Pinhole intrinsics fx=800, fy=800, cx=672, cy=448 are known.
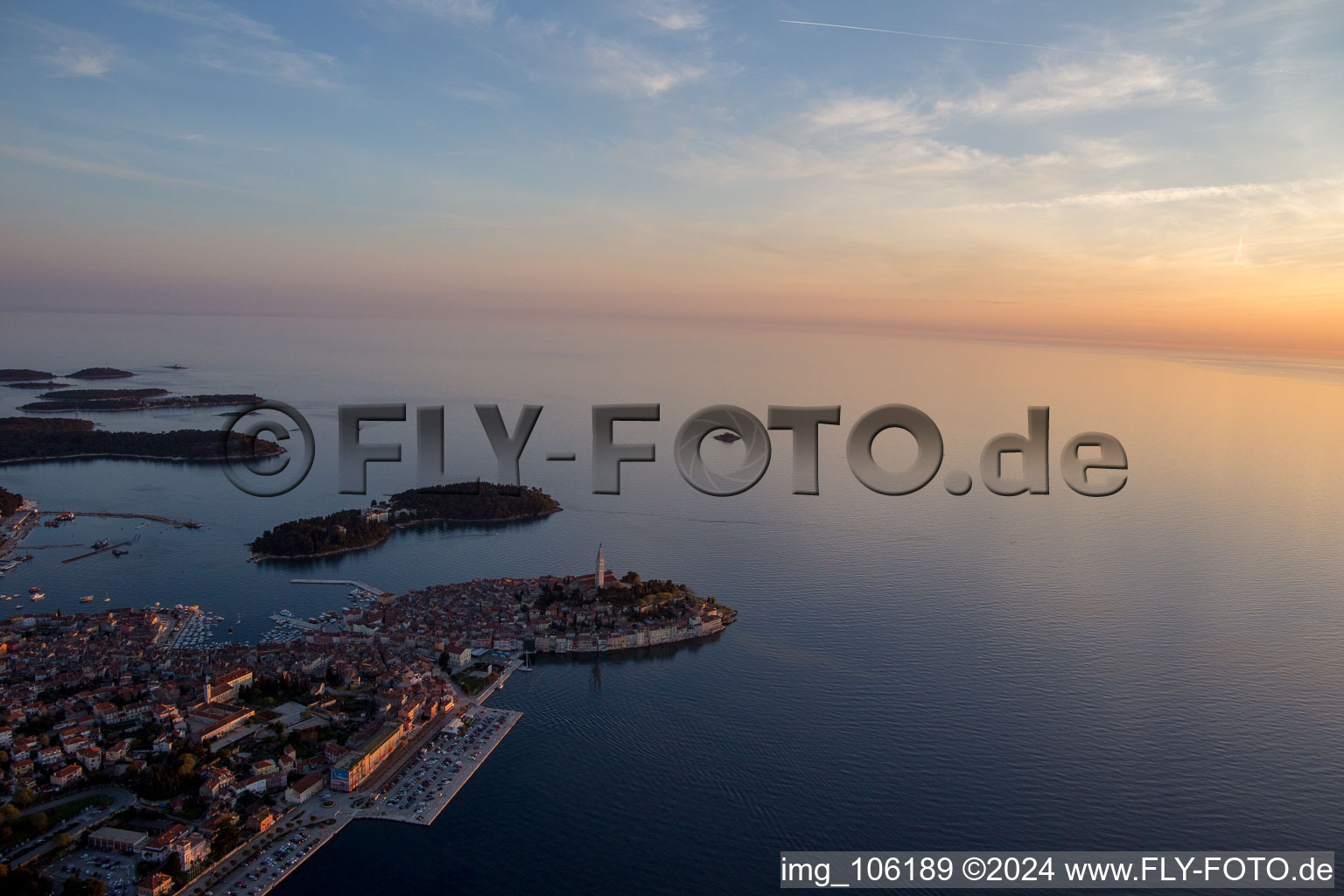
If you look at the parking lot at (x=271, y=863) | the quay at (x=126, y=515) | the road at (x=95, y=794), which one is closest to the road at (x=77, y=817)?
the road at (x=95, y=794)

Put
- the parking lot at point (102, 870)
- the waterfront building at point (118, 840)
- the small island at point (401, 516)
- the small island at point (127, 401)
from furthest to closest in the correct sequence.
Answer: the small island at point (127, 401)
the small island at point (401, 516)
the waterfront building at point (118, 840)
the parking lot at point (102, 870)

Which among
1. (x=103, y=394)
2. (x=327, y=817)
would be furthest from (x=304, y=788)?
(x=103, y=394)

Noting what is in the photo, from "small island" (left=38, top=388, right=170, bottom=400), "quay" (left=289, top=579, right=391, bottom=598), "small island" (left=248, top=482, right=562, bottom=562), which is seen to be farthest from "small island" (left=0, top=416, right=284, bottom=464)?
"quay" (left=289, top=579, right=391, bottom=598)

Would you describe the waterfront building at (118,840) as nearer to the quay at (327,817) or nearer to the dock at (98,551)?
the quay at (327,817)

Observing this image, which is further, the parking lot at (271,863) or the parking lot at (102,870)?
the parking lot at (271,863)

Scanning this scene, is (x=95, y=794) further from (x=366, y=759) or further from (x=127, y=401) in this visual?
(x=127, y=401)

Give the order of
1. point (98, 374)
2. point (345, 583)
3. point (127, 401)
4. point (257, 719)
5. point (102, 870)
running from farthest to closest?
1. point (98, 374)
2. point (127, 401)
3. point (345, 583)
4. point (257, 719)
5. point (102, 870)

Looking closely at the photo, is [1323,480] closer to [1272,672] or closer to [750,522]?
[1272,672]
